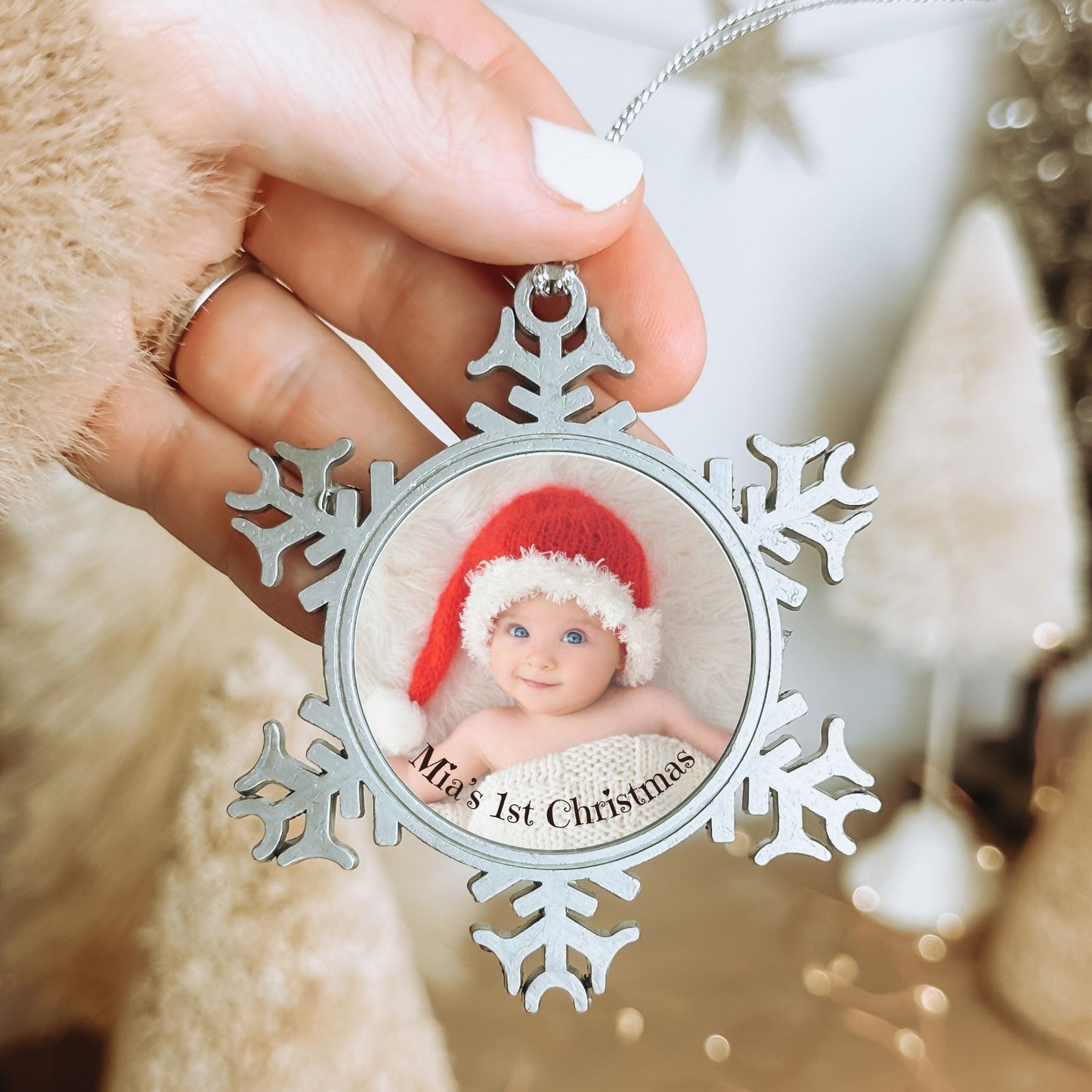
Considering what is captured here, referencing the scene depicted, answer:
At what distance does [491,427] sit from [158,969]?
0.72m

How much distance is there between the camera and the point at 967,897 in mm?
1300

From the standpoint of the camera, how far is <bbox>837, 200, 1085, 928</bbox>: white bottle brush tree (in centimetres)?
118

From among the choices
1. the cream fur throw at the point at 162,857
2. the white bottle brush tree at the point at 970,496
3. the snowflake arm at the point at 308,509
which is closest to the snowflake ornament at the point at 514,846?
the snowflake arm at the point at 308,509

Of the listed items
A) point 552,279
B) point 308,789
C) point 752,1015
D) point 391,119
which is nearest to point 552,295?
point 552,279

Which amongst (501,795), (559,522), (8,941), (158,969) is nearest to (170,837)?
(158,969)

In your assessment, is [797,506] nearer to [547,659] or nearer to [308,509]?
[547,659]

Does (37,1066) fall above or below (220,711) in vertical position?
below

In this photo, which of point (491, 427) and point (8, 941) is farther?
point (8, 941)

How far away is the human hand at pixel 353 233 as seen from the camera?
2.30ft

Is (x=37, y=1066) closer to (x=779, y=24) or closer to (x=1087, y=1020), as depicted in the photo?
(x=1087, y=1020)

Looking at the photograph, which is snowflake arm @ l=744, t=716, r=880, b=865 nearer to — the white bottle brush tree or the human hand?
the human hand

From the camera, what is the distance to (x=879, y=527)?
124 cm

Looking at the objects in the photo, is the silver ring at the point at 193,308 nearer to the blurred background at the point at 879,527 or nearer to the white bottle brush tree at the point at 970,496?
the blurred background at the point at 879,527

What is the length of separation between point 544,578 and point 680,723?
144mm
